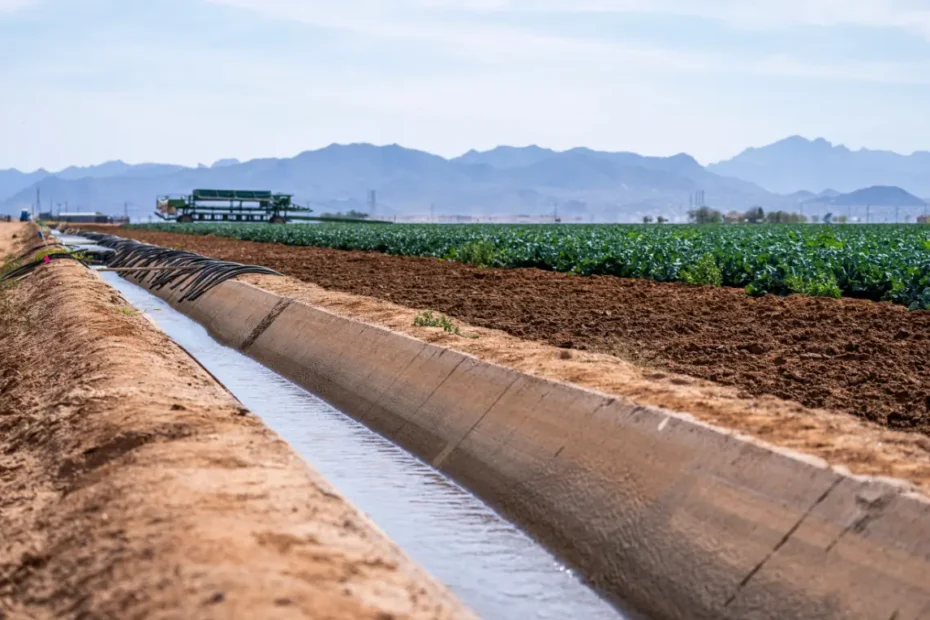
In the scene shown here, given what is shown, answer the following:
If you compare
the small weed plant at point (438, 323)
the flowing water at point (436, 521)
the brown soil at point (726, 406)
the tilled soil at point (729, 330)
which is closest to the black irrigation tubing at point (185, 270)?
the tilled soil at point (729, 330)

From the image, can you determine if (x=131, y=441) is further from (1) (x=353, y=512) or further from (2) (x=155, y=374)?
(2) (x=155, y=374)

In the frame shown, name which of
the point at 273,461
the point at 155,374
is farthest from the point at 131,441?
the point at 155,374

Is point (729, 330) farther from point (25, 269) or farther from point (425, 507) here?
point (25, 269)

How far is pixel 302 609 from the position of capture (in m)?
4.88

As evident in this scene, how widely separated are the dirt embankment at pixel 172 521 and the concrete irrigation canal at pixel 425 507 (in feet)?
0.07

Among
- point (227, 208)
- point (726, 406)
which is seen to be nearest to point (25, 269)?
point (726, 406)

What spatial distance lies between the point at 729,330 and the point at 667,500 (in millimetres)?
7564

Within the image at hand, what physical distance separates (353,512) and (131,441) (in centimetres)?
237

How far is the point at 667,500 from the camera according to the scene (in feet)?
24.1

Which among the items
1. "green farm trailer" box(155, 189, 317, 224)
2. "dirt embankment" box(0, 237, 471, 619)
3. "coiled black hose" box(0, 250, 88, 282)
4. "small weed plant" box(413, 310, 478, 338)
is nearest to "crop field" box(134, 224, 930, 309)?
"small weed plant" box(413, 310, 478, 338)

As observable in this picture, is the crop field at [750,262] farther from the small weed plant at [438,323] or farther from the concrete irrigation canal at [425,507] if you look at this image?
the concrete irrigation canal at [425,507]

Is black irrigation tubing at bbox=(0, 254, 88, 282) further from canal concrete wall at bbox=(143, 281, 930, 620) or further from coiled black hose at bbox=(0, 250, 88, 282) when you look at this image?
canal concrete wall at bbox=(143, 281, 930, 620)

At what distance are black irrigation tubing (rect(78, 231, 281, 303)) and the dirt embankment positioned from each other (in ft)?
47.6

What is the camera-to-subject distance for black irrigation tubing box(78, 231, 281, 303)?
25.9 m
